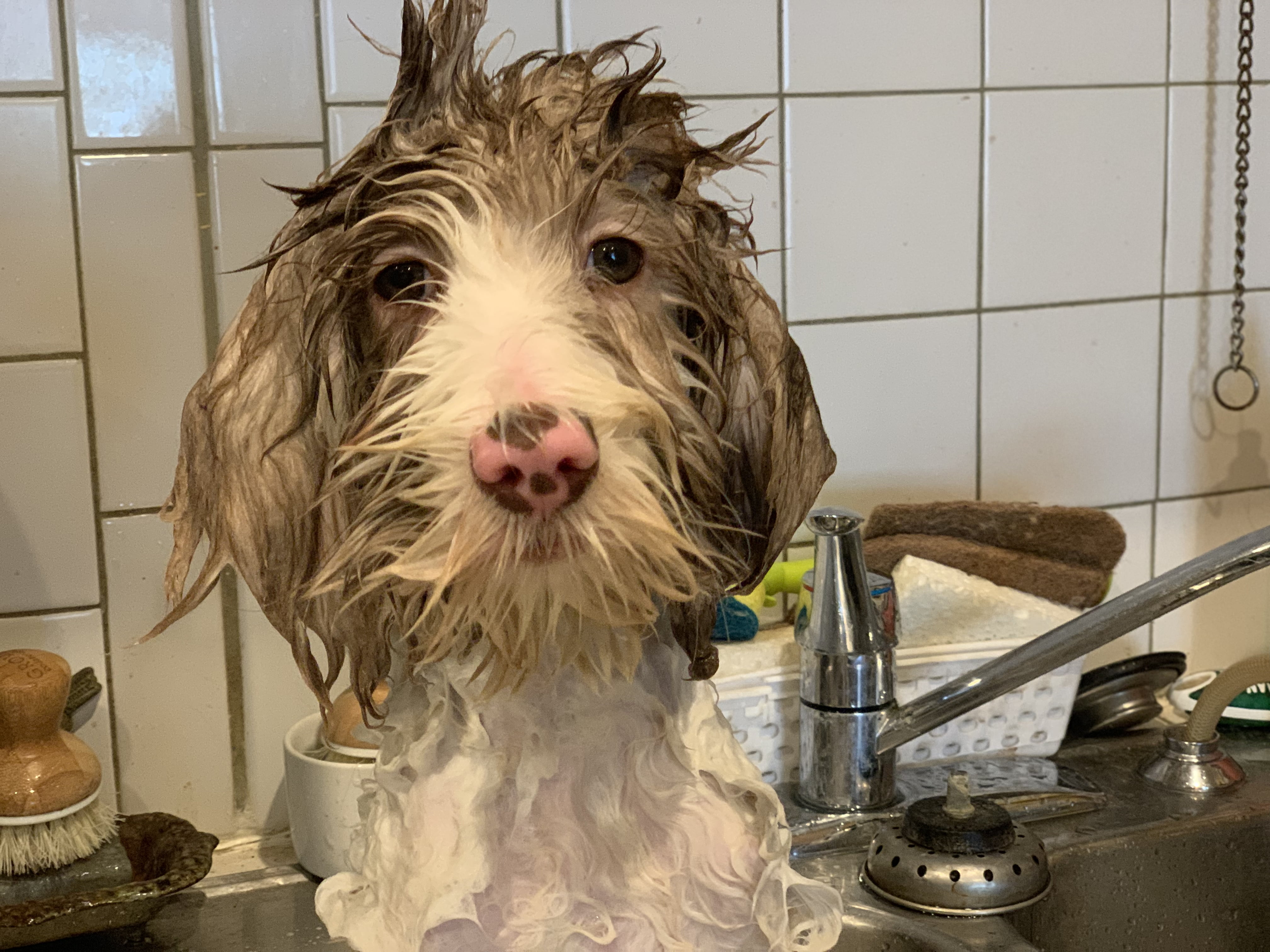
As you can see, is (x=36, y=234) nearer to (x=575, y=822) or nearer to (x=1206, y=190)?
(x=575, y=822)

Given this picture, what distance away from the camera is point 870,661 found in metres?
0.97

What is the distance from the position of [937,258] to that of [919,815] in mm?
470

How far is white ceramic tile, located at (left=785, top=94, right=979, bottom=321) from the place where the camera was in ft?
3.61

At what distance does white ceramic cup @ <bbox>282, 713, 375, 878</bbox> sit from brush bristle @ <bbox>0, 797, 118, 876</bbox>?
125mm

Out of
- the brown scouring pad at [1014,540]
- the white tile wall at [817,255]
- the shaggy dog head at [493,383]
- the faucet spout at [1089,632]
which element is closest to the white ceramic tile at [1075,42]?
the white tile wall at [817,255]

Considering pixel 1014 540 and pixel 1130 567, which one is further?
pixel 1130 567

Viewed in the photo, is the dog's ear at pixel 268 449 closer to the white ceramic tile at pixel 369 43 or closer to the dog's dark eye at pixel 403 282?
the dog's dark eye at pixel 403 282

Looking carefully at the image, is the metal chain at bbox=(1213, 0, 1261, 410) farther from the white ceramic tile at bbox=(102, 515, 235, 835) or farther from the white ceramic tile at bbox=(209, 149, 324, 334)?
the white ceramic tile at bbox=(102, 515, 235, 835)

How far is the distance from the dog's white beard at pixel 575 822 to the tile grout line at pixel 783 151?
561 millimetres

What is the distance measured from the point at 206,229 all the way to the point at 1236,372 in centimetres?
92

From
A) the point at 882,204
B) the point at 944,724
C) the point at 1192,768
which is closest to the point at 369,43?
the point at 882,204

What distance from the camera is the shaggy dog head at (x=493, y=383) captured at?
45 centimetres

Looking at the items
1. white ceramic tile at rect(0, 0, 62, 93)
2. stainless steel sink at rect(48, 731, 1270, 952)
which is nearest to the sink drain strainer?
stainless steel sink at rect(48, 731, 1270, 952)

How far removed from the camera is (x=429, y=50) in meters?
0.52
